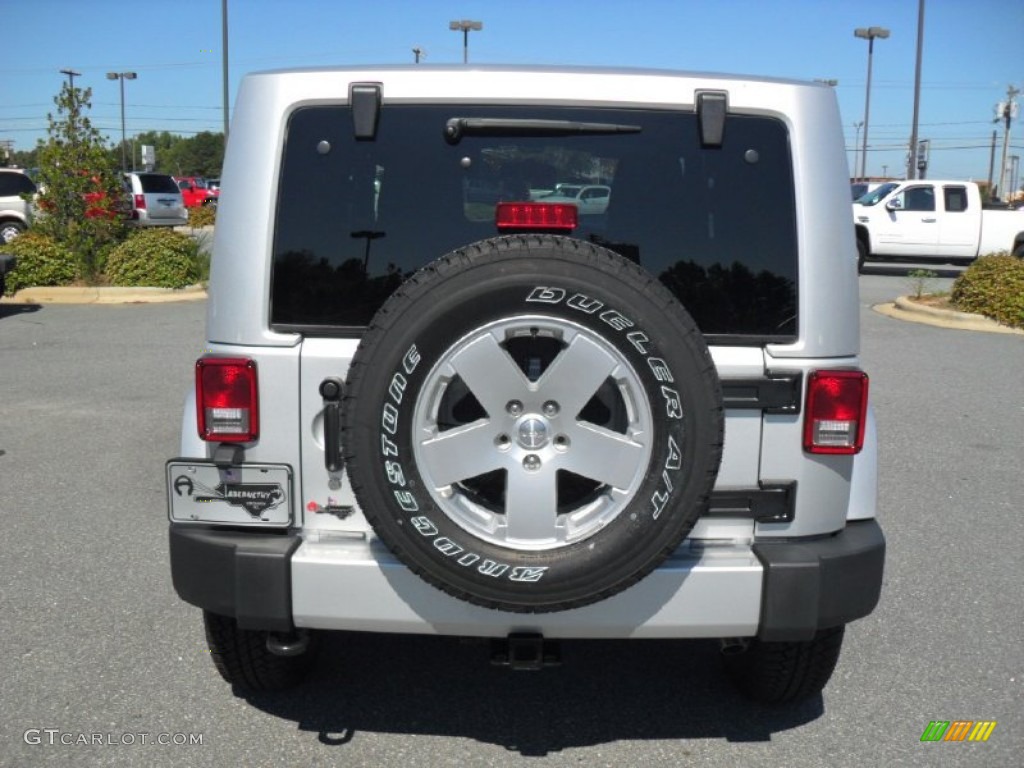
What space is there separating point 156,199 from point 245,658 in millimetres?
28126

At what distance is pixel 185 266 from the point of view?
53.2 ft

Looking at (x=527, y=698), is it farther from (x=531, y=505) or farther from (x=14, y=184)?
(x=14, y=184)

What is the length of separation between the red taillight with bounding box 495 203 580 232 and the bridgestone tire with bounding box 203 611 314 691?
1.50 metres

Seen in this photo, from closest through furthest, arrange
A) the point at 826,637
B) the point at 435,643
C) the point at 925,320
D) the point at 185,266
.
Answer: the point at 826,637
the point at 435,643
the point at 925,320
the point at 185,266

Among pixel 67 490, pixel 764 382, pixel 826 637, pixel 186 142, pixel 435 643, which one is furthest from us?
pixel 186 142

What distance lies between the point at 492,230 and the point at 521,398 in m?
0.57

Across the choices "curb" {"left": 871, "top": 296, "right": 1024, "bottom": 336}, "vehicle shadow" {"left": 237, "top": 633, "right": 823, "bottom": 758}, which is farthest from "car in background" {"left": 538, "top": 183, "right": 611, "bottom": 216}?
"curb" {"left": 871, "top": 296, "right": 1024, "bottom": 336}

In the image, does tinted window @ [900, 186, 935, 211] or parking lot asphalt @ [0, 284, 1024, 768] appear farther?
tinted window @ [900, 186, 935, 211]

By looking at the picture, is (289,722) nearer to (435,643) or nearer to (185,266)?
(435,643)

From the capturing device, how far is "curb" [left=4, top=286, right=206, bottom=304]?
15227 mm

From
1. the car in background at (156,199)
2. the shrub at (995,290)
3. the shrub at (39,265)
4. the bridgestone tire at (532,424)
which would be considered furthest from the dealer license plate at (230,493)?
the car in background at (156,199)

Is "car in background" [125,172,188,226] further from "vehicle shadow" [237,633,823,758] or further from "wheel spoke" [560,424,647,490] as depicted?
"wheel spoke" [560,424,647,490]

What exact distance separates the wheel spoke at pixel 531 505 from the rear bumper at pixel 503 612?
33 centimetres

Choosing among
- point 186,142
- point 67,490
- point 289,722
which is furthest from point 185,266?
point 186,142
